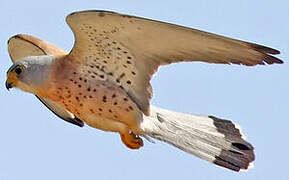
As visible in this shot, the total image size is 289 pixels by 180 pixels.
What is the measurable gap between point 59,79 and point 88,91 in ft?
1.03

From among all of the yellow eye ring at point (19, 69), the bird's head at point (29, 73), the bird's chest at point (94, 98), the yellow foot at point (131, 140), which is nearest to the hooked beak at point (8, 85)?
the bird's head at point (29, 73)

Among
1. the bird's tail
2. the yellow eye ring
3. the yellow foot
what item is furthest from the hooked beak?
the bird's tail

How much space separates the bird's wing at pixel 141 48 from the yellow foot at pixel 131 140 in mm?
276

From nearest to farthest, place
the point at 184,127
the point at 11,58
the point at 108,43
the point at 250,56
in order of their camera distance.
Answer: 1. the point at 250,56
2. the point at 108,43
3. the point at 184,127
4. the point at 11,58

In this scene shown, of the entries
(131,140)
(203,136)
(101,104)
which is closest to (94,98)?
(101,104)

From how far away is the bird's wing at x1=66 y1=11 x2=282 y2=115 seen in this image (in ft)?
24.1

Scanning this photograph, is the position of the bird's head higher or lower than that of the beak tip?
higher

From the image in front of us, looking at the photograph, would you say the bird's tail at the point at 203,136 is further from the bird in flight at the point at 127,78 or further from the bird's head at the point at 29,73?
the bird's head at the point at 29,73

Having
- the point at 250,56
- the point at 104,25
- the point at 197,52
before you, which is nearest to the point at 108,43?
the point at 104,25

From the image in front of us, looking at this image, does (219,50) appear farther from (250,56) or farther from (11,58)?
(11,58)

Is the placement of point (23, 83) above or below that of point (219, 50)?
below

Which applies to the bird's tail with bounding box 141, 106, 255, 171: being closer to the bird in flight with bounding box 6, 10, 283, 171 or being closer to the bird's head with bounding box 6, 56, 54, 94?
the bird in flight with bounding box 6, 10, 283, 171

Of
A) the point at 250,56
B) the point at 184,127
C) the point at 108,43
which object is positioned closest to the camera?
the point at 250,56

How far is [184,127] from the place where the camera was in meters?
8.58
